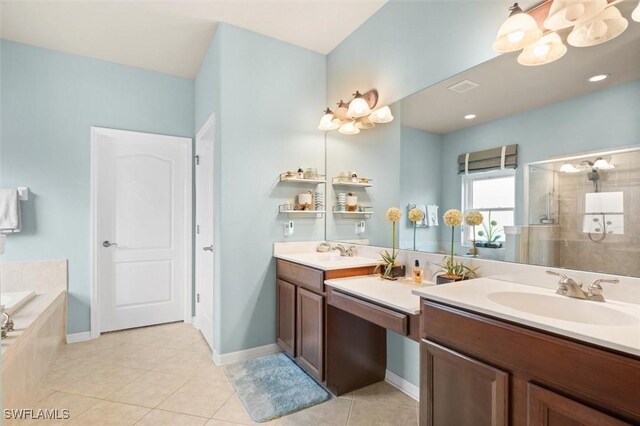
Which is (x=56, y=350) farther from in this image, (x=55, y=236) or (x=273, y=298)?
(x=273, y=298)

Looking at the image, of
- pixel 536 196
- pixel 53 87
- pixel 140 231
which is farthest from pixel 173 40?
pixel 536 196

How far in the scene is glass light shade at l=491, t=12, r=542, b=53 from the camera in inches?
58.4

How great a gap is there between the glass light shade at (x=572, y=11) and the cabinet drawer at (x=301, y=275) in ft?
5.93

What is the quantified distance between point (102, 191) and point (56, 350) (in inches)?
58.5

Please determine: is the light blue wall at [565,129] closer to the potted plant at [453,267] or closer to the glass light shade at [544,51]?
the potted plant at [453,267]

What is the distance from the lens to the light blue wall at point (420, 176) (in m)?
2.07

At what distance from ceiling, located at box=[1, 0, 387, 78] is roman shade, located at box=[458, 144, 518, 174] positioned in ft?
4.74

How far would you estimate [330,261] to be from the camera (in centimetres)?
247

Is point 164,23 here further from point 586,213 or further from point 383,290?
point 586,213

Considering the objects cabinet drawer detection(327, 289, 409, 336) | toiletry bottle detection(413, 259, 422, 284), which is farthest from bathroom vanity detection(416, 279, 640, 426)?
toiletry bottle detection(413, 259, 422, 284)

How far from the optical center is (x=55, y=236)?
3041 millimetres

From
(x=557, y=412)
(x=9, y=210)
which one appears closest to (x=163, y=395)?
(x=9, y=210)

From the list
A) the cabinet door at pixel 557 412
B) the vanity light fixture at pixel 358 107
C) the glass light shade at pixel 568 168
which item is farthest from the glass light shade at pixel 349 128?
the cabinet door at pixel 557 412

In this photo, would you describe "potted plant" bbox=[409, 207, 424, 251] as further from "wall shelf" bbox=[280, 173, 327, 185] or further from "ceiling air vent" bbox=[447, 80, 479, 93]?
"wall shelf" bbox=[280, 173, 327, 185]
